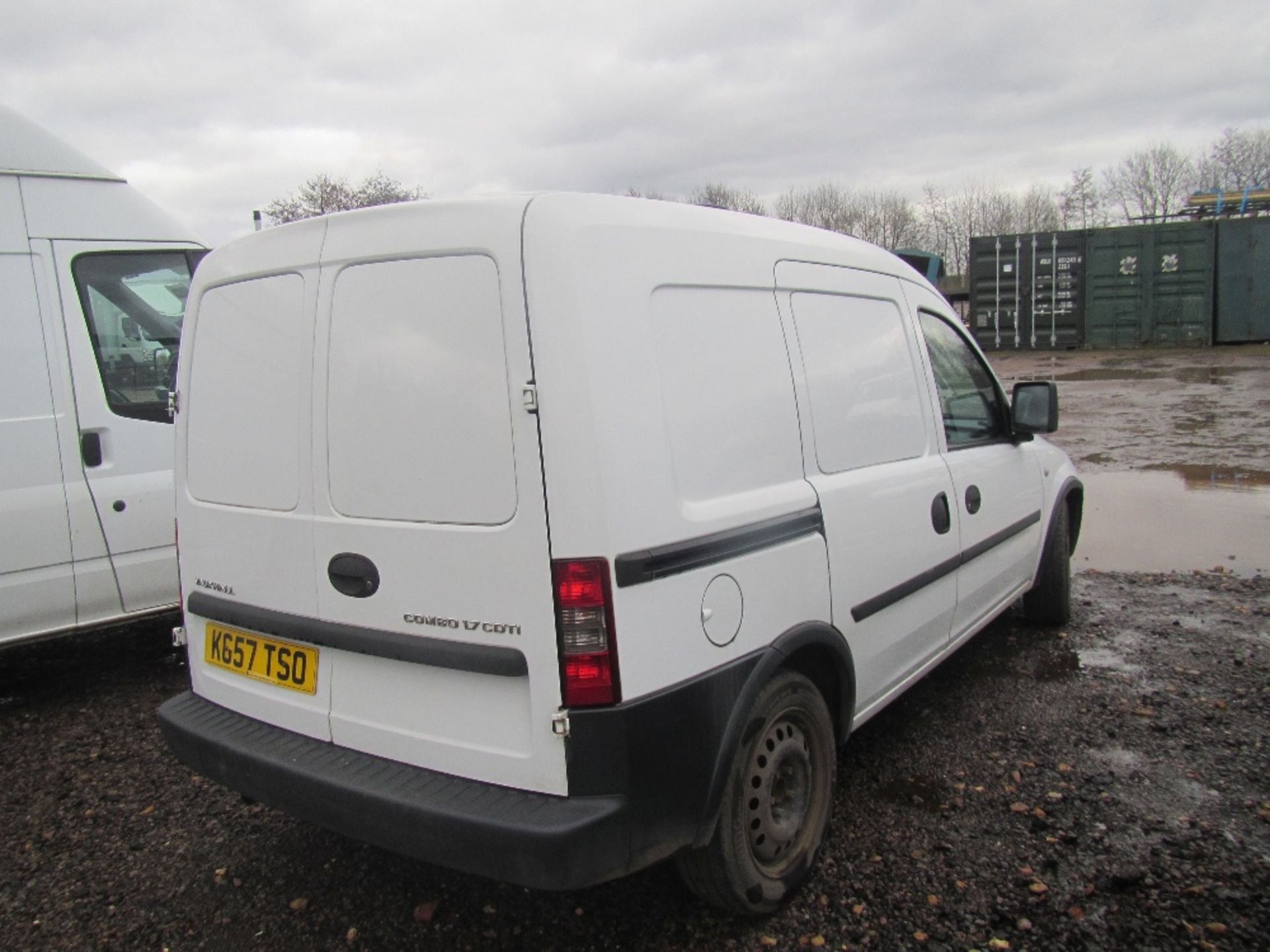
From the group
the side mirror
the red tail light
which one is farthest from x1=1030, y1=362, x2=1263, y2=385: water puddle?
the red tail light

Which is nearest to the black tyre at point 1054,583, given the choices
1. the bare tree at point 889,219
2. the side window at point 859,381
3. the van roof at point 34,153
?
the side window at point 859,381

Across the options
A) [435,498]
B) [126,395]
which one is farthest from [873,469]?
[126,395]

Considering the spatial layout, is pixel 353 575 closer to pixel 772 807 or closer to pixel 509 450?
pixel 509 450

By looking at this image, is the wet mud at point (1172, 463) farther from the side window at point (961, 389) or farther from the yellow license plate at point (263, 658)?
the yellow license plate at point (263, 658)

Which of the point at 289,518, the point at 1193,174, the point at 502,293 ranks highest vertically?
the point at 1193,174

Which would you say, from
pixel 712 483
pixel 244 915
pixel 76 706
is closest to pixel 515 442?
pixel 712 483

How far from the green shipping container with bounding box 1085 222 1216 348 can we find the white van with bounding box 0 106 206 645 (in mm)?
22719

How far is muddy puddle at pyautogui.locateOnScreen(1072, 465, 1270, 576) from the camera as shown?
19.8 feet

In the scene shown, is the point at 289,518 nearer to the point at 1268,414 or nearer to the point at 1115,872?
the point at 1115,872

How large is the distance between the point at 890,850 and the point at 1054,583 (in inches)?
95.2

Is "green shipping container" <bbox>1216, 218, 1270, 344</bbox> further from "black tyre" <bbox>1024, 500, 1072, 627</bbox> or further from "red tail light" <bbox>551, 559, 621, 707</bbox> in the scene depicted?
"red tail light" <bbox>551, 559, 621, 707</bbox>

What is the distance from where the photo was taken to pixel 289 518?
2551mm

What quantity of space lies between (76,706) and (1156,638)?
5.38 metres

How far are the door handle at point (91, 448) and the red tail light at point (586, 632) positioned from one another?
3399mm
